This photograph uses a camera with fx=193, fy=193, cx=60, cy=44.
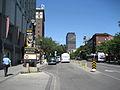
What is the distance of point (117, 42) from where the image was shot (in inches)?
2085

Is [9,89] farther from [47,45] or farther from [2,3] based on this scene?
[47,45]

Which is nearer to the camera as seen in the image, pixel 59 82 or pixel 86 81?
pixel 59 82

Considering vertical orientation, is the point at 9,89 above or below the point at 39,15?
below

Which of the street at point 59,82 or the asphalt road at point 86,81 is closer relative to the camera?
the street at point 59,82

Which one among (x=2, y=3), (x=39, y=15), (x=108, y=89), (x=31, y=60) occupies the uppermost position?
(x=39, y=15)

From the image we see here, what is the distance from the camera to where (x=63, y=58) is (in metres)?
60.6

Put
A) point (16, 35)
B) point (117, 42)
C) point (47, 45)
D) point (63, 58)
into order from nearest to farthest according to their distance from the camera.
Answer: point (16, 35) < point (117, 42) < point (63, 58) < point (47, 45)

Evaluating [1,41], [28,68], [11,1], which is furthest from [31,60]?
[11,1]

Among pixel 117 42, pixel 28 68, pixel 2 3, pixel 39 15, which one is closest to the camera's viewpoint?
pixel 28 68

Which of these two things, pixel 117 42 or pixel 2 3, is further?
pixel 117 42

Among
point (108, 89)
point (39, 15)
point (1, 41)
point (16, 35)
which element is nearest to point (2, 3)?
point (1, 41)

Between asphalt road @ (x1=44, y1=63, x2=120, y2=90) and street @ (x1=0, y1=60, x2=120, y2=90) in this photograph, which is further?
asphalt road @ (x1=44, y1=63, x2=120, y2=90)

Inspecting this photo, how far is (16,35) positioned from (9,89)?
90.0 ft

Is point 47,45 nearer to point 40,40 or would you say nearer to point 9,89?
point 40,40
